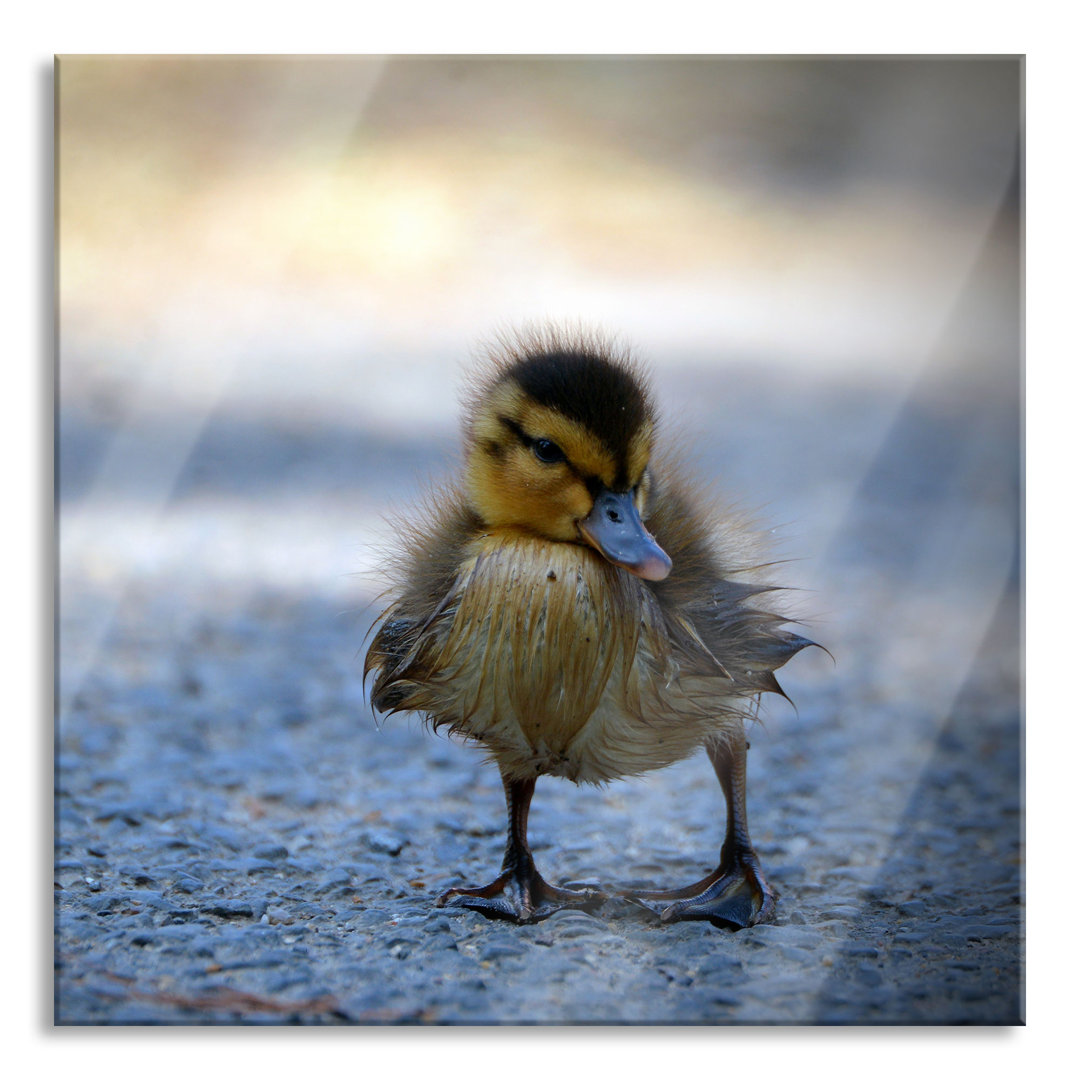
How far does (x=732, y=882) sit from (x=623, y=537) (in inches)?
21.3

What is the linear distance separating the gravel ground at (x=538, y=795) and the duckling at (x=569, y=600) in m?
0.28

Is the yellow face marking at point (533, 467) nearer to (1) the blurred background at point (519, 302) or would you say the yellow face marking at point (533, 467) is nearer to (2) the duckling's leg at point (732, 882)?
A: (1) the blurred background at point (519, 302)

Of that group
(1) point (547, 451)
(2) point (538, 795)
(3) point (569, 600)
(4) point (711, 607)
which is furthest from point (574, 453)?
(2) point (538, 795)

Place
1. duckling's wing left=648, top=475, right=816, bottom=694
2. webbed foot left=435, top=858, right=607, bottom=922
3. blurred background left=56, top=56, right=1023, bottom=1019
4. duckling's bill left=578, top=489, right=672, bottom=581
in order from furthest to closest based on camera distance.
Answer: blurred background left=56, top=56, right=1023, bottom=1019
webbed foot left=435, top=858, right=607, bottom=922
duckling's wing left=648, top=475, right=816, bottom=694
duckling's bill left=578, top=489, right=672, bottom=581

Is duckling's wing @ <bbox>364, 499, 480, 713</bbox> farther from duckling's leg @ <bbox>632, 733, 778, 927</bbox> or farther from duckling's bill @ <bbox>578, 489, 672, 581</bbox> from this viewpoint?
duckling's leg @ <bbox>632, 733, 778, 927</bbox>

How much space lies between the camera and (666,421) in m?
1.55

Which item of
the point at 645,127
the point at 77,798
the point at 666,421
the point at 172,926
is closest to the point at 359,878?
the point at 172,926

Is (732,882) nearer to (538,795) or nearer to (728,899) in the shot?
(728,899)

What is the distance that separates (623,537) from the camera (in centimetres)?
133

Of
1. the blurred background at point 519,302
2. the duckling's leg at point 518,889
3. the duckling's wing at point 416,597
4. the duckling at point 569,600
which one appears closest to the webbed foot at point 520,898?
the duckling's leg at point 518,889

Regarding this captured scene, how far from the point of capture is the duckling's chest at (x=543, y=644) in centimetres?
136

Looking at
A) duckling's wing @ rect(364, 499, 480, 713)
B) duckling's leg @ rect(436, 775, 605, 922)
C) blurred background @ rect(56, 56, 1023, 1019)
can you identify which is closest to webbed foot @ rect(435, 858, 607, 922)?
duckling's leg @ rect(436, 775, 605, 922)

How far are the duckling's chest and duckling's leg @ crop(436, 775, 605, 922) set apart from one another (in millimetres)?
181

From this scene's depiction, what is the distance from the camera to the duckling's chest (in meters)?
1.36
